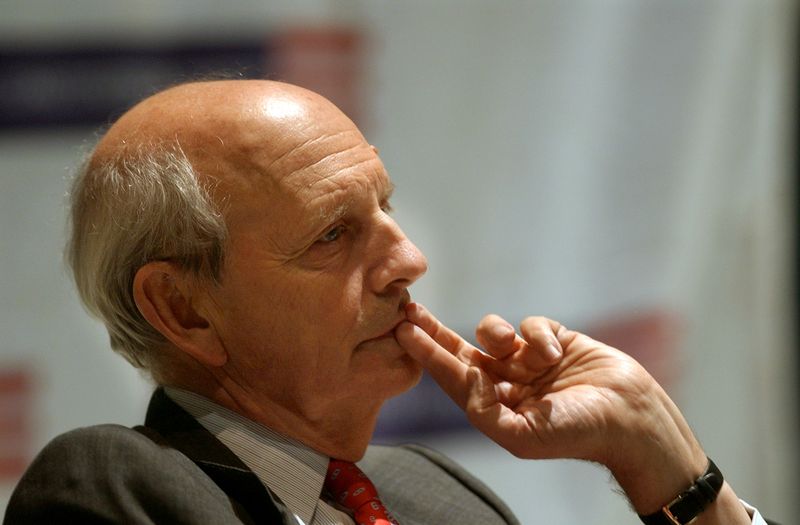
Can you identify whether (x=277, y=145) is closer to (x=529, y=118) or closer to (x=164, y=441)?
(x=164, y=441)

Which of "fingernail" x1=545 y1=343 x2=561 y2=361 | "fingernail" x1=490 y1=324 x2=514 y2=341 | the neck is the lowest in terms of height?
the neck

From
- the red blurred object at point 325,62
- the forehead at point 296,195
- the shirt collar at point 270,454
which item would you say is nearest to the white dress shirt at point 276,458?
the shirt collar at point 270,454

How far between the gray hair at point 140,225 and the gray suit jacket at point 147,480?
0.20 metres

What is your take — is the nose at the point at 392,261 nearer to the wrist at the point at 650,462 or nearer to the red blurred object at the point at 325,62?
the wrist at the point at 650,462

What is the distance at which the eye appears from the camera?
68.1 inches

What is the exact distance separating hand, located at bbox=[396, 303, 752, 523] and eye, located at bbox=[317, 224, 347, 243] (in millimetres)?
170

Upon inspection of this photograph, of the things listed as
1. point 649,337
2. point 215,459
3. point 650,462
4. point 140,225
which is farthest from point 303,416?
point 649,337

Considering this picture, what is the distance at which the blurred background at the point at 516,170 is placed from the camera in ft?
10.1

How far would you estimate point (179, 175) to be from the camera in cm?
168

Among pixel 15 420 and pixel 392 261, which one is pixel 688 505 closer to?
pixel 392 261

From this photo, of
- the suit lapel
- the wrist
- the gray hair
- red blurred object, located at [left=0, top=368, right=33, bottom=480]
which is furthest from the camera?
red blurred object, located at [left=0, top=368, right=33, bottom=480]

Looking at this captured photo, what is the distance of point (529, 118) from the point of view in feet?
10.9

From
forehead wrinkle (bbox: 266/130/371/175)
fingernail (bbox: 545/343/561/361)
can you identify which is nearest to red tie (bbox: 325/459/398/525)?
fingernail (bbox: 545/343/561/361)

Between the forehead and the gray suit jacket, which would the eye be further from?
the gray suit jacket
